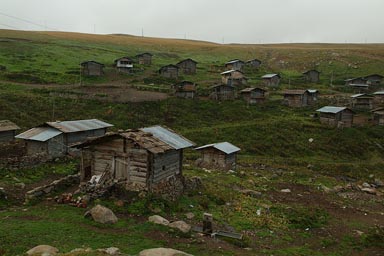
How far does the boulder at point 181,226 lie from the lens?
17.9m

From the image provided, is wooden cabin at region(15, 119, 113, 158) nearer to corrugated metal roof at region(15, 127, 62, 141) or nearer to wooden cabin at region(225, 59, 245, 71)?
corrugated metal roof at region(15, 127, 62, 141)

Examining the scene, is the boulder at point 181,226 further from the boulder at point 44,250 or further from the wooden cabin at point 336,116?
the wooden cabin at point 336,116

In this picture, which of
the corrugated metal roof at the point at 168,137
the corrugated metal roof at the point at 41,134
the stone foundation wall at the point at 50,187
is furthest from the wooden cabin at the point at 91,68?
the corrugated metal roof at the point at 168,137

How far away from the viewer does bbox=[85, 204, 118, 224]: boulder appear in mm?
18062

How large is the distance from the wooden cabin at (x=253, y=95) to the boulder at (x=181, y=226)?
167ft

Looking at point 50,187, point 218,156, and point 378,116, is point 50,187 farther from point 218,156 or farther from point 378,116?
point 378,116

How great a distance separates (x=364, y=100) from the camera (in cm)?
6938

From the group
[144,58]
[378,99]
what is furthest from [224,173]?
[144,58]

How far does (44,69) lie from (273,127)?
46.4 metres

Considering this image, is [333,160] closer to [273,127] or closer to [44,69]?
[273,127]

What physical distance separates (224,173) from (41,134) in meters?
16.6

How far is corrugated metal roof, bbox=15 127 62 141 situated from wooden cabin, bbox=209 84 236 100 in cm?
3752

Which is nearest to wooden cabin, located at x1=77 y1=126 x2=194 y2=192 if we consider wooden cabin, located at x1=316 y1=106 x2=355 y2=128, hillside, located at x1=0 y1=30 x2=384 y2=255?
hillside, located at x1=0 y1=30 x2=384 y2=255

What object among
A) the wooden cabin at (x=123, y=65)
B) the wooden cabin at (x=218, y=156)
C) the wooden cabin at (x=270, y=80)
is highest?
the wooden cabin at (x=123, y=65)
